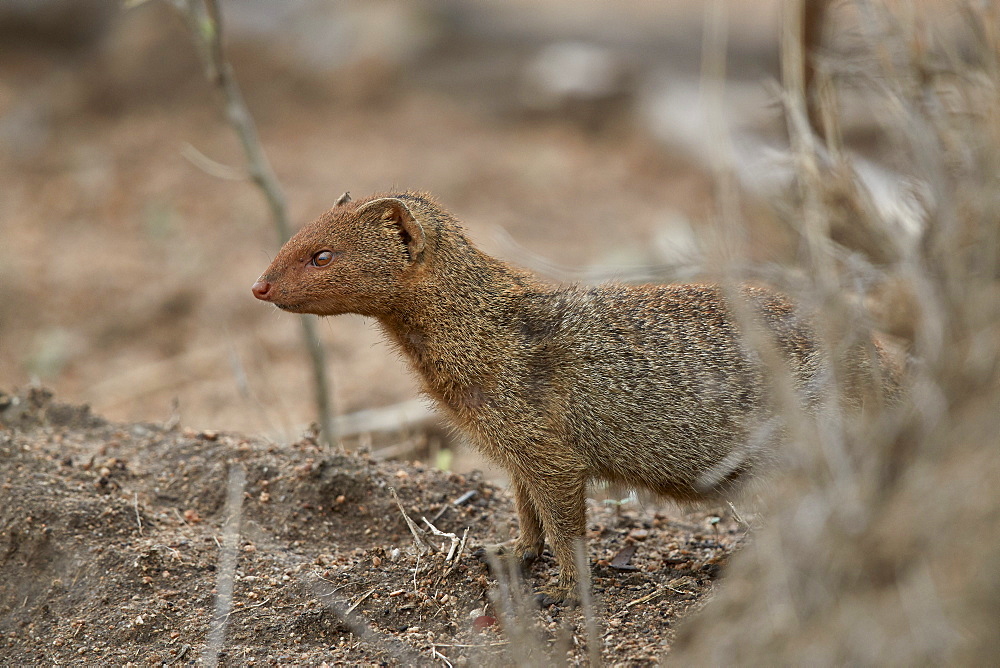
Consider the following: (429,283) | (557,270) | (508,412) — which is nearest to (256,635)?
(508,412)

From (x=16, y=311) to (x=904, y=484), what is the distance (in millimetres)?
8709

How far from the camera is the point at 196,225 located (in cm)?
1055

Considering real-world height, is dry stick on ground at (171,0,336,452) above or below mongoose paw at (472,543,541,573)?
above

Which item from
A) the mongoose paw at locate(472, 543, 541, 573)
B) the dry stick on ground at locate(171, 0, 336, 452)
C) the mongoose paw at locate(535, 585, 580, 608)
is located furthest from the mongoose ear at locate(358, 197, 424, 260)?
the dry stick on ground at locate(171, 0, 336, 452)

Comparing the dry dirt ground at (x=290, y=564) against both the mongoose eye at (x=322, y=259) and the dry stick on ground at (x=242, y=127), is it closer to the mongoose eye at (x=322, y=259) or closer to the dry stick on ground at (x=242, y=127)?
the mongoose eye at (x=322, y=259)

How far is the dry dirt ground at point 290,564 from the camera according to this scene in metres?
3.30

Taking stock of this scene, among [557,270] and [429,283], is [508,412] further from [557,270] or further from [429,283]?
[557,270]

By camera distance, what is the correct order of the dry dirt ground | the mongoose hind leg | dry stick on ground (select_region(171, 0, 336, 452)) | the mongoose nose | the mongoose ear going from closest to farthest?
the dry dirt ground
the mongoose nose
the mongoose ear
the mongoose hind leg
dry stick on ground (select_region(171, 0, 336, 452))

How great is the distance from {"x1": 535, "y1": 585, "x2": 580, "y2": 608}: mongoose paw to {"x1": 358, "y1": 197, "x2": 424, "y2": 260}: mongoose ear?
146 cm

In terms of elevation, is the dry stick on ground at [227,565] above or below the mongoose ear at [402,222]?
below

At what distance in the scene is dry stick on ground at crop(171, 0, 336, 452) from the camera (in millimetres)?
5047

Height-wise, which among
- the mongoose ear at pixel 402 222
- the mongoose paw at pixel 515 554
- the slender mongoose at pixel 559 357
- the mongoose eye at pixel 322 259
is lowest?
the mongoose paw at pixel 515 554

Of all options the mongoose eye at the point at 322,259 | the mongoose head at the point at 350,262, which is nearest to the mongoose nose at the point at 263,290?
the mongoose head at the point at 350,262

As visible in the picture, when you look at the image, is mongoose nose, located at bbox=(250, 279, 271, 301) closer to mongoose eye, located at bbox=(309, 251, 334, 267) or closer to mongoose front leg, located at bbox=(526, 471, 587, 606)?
mongoose eye, located at bbox=(309, 251, 334, 267)
